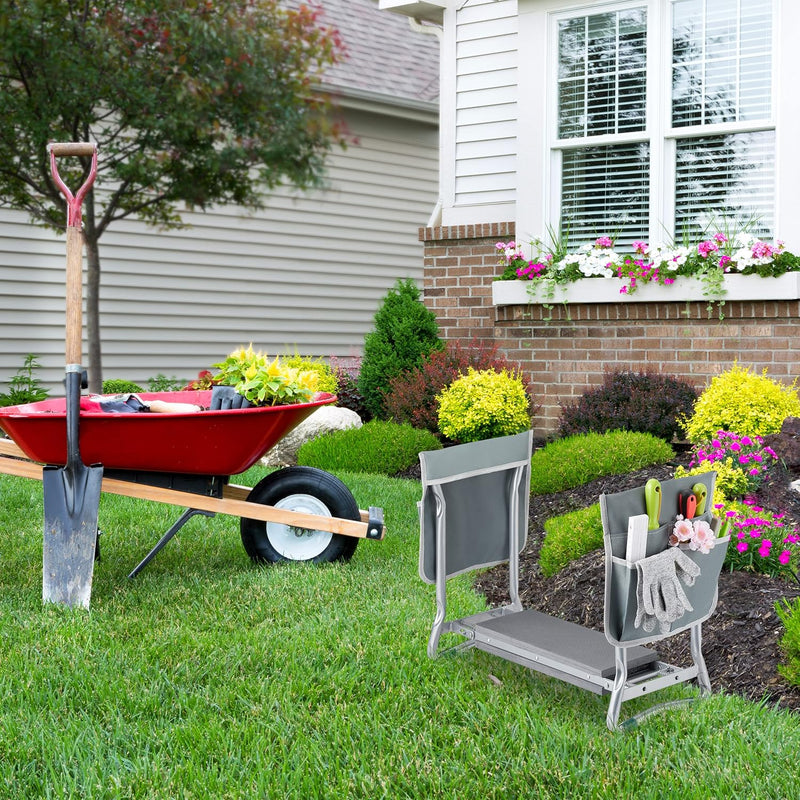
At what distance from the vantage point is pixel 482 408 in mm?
7047

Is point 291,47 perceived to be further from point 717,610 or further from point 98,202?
point 717,610

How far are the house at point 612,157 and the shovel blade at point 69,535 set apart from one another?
485cm

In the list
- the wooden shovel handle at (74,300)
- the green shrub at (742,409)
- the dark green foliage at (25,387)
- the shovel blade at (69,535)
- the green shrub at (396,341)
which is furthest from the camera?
the dark green foliage at (25,387)

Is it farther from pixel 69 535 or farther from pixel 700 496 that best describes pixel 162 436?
pixel 700 496

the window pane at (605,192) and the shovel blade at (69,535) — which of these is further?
the window pane at (605,192)

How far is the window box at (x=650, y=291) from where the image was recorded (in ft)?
22.4

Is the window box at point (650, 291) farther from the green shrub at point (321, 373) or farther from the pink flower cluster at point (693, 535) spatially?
the pink flower cluster at point (693, 535)

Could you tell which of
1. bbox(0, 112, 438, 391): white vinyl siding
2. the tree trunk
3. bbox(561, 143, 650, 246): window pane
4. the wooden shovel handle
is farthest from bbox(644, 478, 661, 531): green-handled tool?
bbox(0, 112, 438, 391): white vinyl siding

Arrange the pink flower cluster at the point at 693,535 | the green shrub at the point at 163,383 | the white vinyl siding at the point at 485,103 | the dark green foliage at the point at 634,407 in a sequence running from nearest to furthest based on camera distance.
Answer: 1. the pink flower cluster at the point at 693,535
2. the dark green foliage at the point at 634,407
3. the white vinyl siding at the point at 485,103
4. the green shrub at the point at 163,383

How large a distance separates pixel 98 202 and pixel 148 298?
1284 millimetres

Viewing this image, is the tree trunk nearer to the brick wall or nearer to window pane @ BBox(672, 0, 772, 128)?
the brick wall

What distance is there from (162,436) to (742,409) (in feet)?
11.6

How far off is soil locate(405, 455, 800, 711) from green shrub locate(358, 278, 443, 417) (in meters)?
3.60

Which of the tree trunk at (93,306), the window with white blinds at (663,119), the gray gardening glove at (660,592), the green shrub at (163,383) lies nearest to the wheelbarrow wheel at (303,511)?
the gray gardening glove at (660,592)
